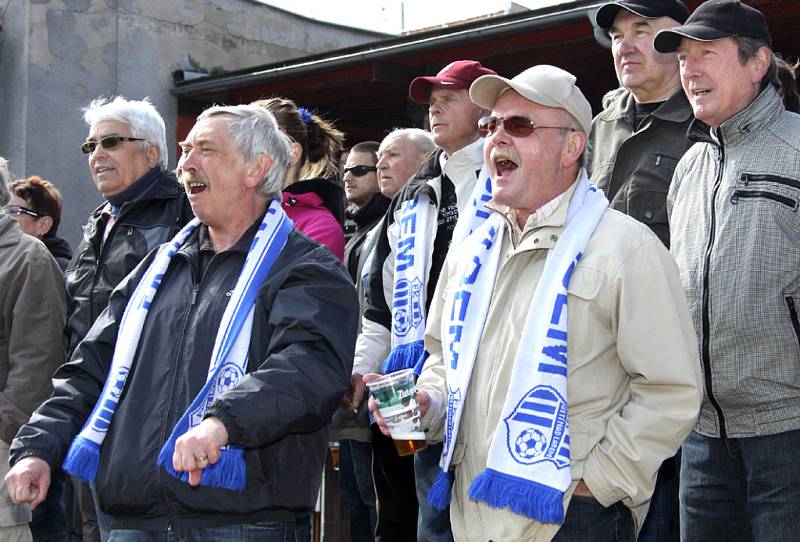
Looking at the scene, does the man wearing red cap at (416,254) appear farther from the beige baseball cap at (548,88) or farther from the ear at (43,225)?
the ear at (43,225)

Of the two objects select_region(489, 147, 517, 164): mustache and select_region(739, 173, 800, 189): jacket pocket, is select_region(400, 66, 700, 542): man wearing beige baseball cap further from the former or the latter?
select_region(739, 173, 800, 189): jacket pocket

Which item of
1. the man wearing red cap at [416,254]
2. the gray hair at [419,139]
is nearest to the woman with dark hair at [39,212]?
the gray hair at [419,139]

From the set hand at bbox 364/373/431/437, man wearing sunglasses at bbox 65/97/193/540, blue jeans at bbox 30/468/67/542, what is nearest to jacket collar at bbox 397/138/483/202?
man wearing sunglasses at bbox 65/97/193/540

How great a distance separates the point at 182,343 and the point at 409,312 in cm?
130

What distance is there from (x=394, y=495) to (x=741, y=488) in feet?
5.88

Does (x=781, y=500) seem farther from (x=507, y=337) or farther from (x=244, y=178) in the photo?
(x=244, y=178)

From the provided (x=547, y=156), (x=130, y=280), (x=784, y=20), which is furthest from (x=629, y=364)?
(x=784, y=20)

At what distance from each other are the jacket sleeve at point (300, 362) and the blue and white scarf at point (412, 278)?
0.91 meters

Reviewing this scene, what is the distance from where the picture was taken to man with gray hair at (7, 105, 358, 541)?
3.18m

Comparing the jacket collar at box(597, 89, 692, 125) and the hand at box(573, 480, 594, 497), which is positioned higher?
the jacket collar at box(597, 89, 692, 125)

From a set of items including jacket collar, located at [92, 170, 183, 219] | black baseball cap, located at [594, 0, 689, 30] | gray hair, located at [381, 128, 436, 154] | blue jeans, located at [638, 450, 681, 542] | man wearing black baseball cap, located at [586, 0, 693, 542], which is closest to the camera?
blue jeans, located at [638, 450, 681, 542]

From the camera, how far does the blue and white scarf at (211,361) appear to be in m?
3.20

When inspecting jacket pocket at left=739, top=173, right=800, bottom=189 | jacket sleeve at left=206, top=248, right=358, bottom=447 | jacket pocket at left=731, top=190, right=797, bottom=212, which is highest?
jacket pocket at left=739, top=173, right=800, bottom=189

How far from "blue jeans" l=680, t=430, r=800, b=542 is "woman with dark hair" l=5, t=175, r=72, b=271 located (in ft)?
15.5
